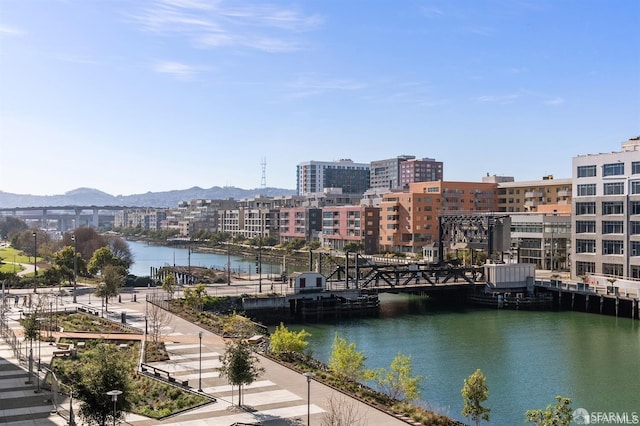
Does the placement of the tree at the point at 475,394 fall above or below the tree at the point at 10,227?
below

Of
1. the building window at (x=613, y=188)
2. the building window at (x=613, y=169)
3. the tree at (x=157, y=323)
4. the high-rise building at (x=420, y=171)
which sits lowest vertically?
the tree at (x=157, y=323)

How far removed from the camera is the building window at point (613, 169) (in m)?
55.3

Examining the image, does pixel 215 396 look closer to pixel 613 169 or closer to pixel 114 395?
pixel 114 395

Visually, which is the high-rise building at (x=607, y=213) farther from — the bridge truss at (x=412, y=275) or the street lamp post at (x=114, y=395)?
the street lamp post at (x=114, y=395)

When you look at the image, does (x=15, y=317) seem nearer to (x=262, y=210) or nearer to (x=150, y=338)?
(x=150, y=338)

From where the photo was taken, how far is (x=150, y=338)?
107 feet

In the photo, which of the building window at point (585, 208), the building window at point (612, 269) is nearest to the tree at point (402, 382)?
the building window at point (612, 269)

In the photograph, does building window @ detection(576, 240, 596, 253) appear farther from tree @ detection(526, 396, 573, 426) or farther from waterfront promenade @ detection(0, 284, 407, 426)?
tree @ detection(526, 396, 573, 426)

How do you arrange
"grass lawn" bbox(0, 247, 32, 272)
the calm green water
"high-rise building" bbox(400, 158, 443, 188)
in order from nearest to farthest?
1. the calm green water
2. "grass lawn" bbox(0, 247, 32, 272)
3. "high-rise building" bbox(400, 158, 443, 188)

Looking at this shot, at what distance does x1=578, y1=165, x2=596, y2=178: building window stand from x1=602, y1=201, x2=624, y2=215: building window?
3242 mm

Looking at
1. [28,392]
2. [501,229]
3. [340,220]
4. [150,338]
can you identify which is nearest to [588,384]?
[150,338]

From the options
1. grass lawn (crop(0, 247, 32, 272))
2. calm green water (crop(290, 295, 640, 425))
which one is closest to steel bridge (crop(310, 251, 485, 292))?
calm green water (crop(290, 295, 640, 425))

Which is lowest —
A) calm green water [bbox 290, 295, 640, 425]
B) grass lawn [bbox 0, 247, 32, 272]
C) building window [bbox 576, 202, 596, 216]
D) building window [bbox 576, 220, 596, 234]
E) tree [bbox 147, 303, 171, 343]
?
calm green water [bbox 290, 295, 640, 425]

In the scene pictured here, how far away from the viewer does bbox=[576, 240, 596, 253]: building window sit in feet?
189
